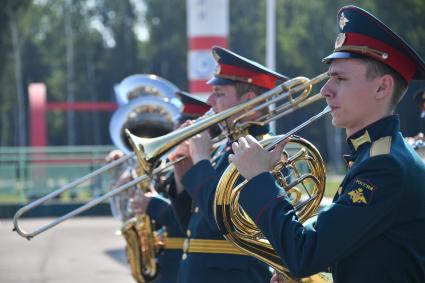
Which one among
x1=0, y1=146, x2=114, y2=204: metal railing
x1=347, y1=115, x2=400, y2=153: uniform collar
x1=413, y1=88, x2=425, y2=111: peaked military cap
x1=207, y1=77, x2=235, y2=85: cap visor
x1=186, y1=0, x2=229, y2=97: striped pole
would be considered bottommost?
x1=0, y1=146, x2=114, y2=204: metal railing

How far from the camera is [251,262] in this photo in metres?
3.79

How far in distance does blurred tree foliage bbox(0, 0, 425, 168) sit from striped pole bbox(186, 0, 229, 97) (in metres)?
25.2

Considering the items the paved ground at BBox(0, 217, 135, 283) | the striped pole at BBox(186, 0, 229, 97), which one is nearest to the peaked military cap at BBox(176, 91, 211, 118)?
the paved ground at BBox(0, 217, 135, 283)

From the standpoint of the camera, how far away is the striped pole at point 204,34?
15242mm

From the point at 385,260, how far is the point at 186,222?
2222mm

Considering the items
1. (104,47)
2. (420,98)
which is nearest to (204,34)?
(420,98)

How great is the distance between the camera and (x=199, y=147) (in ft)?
11.5

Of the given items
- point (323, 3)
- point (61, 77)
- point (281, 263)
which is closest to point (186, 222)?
point (281, 263)

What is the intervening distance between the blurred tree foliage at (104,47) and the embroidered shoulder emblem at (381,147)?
38.2m

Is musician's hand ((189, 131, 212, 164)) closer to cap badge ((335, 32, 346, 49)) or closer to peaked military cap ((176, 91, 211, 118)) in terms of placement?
cap badge ((335, 32, 346, 49))

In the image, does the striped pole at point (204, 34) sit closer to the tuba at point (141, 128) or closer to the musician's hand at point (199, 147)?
the tuba at point (141, 128)

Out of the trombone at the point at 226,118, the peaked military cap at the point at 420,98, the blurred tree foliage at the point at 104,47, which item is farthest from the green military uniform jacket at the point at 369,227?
the blurred tree foliage at the point at 104,47

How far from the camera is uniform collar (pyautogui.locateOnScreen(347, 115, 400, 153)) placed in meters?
2.38

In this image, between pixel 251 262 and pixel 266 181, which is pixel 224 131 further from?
pixel 266 181
